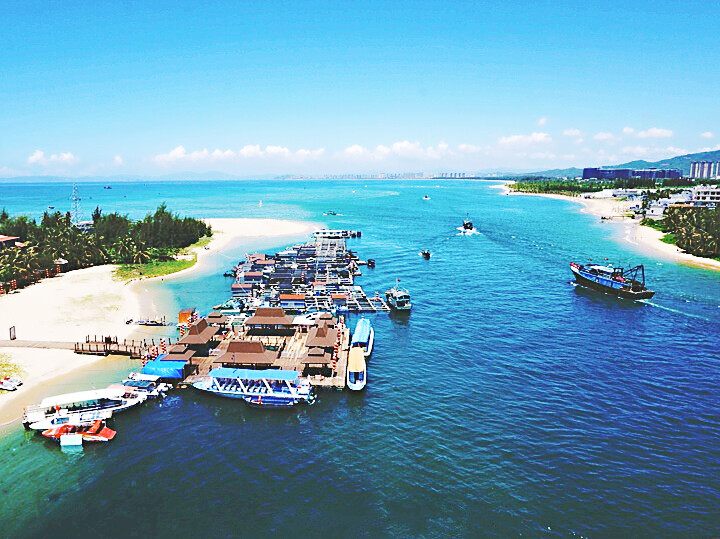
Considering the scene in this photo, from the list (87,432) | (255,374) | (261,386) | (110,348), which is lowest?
(87,432)

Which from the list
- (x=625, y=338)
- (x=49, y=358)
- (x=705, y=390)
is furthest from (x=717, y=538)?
(x=49, y=358)

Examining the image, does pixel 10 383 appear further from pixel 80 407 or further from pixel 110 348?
pixel 110 348

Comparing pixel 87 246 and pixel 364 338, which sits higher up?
pixel 87 246

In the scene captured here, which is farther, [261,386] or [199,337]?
[199,337]

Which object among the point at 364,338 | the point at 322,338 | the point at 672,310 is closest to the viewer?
the point at 322,338

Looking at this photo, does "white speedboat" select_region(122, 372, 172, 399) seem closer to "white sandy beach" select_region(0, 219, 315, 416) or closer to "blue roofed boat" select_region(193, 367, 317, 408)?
"blue roofed boat" select_region(193, 367, 317, 408)

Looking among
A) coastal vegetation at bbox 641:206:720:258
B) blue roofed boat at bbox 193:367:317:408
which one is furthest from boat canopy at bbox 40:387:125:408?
coastal vegetation at bbox 641:206:720:258

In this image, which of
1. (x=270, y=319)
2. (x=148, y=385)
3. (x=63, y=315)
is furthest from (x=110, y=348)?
(x=270, y=319)
